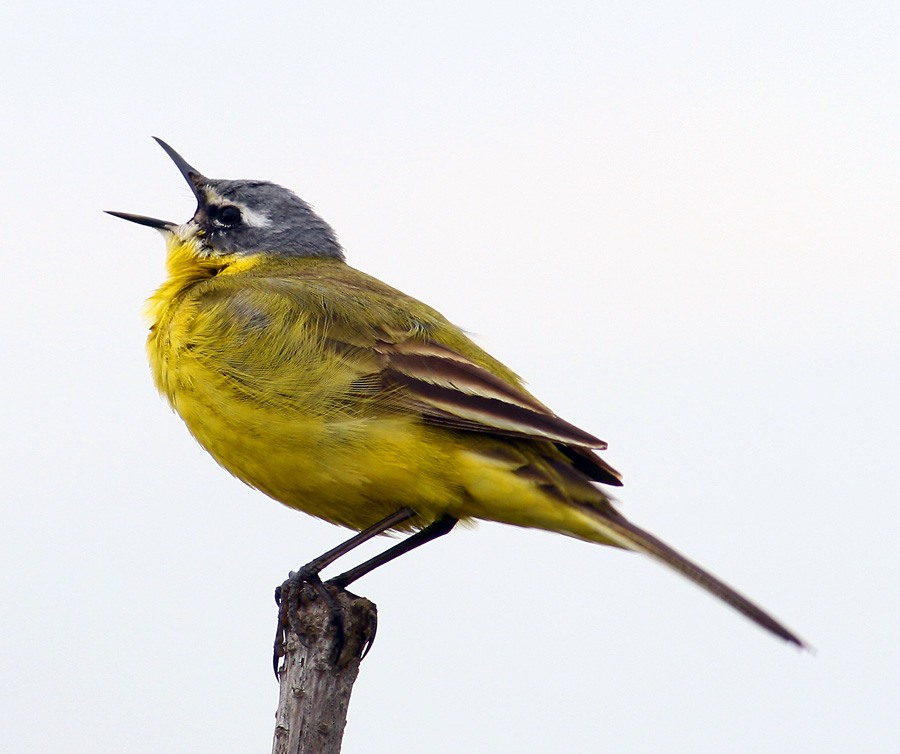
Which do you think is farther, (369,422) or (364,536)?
(364,536)

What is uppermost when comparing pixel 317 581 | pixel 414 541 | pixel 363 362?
pixel 363 362

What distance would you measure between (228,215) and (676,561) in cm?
460

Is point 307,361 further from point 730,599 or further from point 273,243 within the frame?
point 730,599

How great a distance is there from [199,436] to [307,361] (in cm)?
81

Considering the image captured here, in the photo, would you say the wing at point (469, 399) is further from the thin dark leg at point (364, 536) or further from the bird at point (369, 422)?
the thin dark leg at point (364, 536)

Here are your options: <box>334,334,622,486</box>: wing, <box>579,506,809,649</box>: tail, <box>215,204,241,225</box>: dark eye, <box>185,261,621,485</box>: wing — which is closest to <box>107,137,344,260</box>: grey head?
<box>215,204,241,225</box>: dark eye

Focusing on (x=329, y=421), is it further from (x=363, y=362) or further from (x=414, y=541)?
(x=414, y=541)

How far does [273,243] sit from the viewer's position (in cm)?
946

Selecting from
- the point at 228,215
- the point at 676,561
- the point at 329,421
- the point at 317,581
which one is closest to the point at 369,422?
the point at 329,421

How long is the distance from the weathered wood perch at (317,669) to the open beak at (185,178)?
3654 millimetres

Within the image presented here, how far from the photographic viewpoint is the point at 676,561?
6.63 metres

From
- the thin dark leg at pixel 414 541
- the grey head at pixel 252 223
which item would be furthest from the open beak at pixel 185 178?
the thin dark leg at pixel 414 541

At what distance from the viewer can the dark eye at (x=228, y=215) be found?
9.52 meters

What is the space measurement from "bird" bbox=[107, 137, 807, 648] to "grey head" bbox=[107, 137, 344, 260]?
1.32 meters
